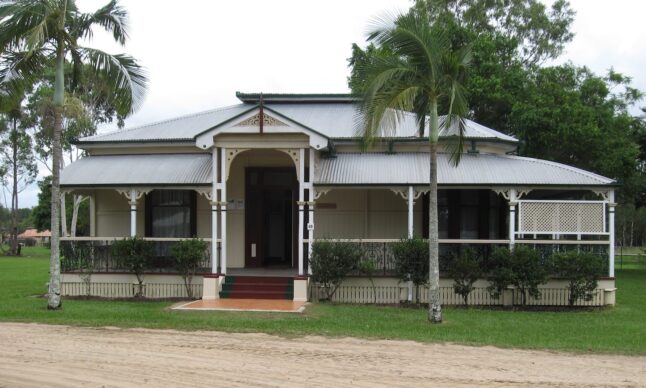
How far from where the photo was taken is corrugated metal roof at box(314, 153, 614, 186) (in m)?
16.4

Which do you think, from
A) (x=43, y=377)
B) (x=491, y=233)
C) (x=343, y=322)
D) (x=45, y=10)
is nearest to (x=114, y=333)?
(x=43, y=377)

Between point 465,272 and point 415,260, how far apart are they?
1.34 m

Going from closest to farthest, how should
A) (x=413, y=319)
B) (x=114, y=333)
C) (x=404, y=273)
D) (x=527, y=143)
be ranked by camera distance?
(x=114, y=333)
(x=413, y=319)
(x=404, y=273)
(x=527, y=143)

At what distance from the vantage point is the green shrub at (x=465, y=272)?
52.2 feet

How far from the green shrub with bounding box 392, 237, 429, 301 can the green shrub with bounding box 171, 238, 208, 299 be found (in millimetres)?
5114

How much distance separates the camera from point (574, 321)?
45.9 feet

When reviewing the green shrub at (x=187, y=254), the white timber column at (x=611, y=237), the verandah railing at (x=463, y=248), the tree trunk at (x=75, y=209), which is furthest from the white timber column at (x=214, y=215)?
the white timber column at (x=611, y=237)

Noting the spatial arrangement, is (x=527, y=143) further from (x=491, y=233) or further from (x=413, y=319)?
(x=413, y=319)

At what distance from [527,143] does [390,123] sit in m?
14.1

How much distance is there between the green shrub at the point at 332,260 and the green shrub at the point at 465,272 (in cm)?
245

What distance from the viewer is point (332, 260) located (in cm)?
1602

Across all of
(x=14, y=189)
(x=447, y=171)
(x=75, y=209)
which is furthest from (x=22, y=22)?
(x=14, y=189)

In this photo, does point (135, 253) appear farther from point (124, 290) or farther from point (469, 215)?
point (469, 215)

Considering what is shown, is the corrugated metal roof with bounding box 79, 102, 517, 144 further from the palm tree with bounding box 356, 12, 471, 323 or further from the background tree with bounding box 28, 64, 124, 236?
the background tree with bounding box 28, 64, 124, 236
